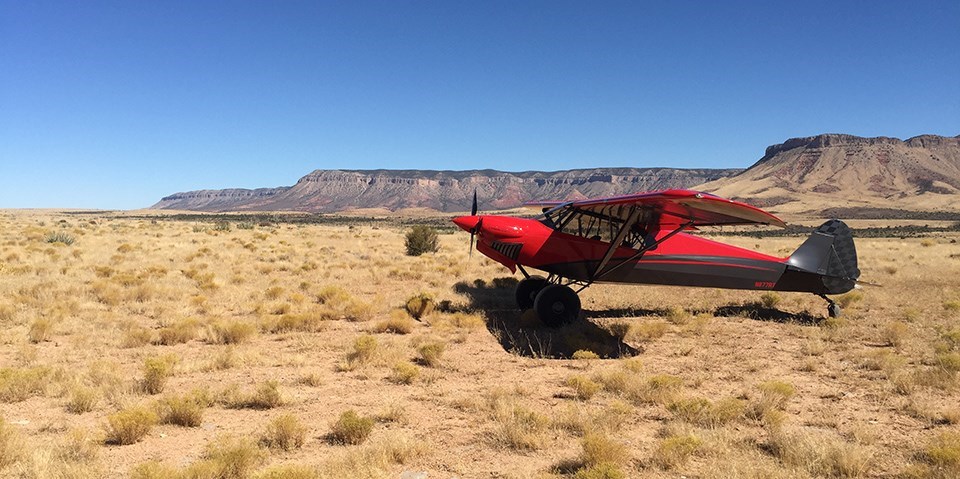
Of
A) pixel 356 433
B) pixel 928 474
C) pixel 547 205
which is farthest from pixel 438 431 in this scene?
pixel 547 205

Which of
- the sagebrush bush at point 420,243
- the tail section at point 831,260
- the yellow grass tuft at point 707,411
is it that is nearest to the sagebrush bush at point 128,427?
the yellow grass tuft at point 707,411

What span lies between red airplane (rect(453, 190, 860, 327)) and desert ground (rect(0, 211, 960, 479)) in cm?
82

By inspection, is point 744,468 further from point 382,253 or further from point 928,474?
point 382,253

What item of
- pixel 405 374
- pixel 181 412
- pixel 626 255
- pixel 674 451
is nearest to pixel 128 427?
pixel 181 412

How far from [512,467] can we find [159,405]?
4.26 m

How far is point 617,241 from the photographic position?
10.4 meters

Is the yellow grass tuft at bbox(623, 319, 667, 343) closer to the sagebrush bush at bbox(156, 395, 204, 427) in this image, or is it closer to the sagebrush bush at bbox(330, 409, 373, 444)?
the sagebrush bush at bbox(330, 409, 373, 444)

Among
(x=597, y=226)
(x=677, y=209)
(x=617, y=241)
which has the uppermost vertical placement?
(x=677, y=209)

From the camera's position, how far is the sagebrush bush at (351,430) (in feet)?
17.3

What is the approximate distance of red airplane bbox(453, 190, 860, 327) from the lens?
1063cm

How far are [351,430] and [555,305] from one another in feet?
20.0

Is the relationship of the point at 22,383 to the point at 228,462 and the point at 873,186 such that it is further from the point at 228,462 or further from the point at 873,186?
the point at 873,186

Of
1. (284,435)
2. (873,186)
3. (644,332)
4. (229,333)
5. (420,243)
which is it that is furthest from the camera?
(873,186)

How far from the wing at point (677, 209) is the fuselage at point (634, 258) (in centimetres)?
58
